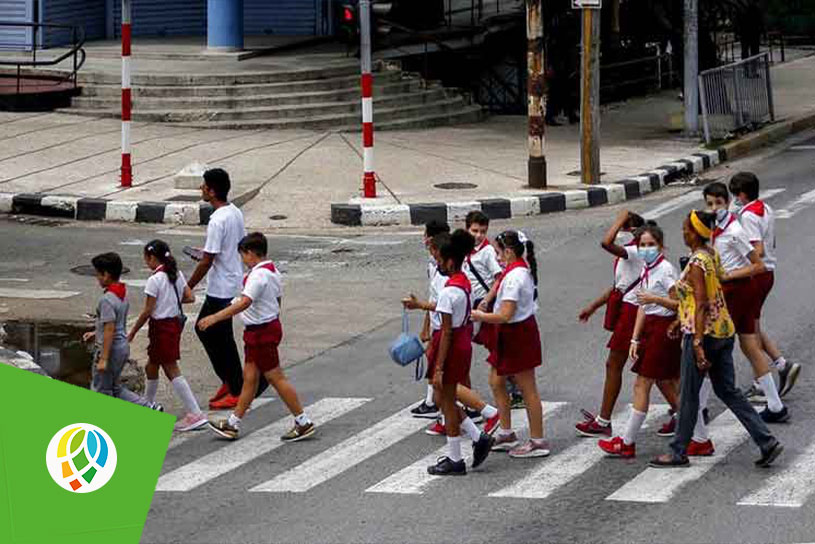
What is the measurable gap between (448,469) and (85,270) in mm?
7568

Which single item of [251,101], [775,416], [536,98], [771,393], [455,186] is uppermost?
[251,101]

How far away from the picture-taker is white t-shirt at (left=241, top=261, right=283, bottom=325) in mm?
11805

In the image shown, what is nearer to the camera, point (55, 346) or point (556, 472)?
point (556, 472)

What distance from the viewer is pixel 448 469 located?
11.0 m

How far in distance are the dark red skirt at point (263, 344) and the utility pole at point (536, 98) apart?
10414 mm

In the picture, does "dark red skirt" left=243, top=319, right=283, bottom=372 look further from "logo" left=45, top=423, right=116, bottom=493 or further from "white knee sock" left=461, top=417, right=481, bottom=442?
"logo" left=45, top=423, right=116, bottom=493

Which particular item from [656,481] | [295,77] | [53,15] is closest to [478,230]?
[656,481]

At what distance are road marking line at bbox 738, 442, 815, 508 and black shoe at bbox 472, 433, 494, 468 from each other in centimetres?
166

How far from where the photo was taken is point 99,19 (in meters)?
32.9

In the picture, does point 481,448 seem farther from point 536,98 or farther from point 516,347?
point 536,98

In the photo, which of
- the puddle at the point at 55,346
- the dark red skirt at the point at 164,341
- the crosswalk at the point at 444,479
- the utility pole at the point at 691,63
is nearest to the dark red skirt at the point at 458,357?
the crosswalk at the point at 444,479

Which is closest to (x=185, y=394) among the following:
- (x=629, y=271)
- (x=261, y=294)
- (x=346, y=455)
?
(x=261, y=294)

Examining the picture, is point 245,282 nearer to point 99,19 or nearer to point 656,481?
point 656,481

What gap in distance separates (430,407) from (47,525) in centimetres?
626
